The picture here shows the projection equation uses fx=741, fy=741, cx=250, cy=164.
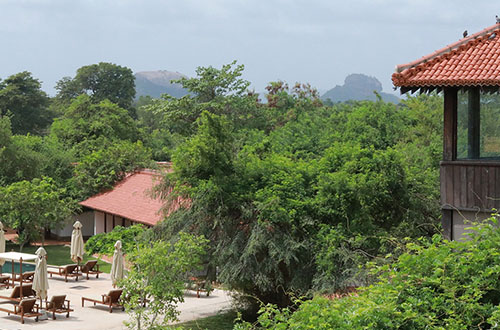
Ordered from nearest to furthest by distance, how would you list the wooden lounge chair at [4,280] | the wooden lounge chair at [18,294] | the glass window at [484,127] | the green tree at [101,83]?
the glass window at [484,127] < the wooden lounge chair at [18,294] < the wooden lounge chair at [4,280] < the green tree at [101,83]

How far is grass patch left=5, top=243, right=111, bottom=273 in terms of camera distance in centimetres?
3184

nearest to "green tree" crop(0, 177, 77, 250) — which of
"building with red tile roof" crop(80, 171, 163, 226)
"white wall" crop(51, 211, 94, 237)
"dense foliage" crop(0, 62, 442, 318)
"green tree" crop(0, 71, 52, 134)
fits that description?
"building with red tile roof" crop(80, 171, 163, 226)

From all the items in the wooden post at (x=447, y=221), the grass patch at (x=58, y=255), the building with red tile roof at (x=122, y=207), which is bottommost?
the grass patch at (x=58, y=255)

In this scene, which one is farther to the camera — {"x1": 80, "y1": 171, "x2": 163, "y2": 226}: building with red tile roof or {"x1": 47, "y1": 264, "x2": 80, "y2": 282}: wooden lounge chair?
{"x1": 80, "y1": 171, "x2": 163, "y2": 226}: building with red tile roof

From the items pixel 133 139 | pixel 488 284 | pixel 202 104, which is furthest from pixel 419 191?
pixel 133 139

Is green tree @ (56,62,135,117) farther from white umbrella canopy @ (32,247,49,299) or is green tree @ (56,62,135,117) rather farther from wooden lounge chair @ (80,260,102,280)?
white umbrella canopy @ (32,247,49,299)

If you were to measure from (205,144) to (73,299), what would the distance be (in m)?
7.72

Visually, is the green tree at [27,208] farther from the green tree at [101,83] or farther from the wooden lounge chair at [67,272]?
the green tree at [101,83]

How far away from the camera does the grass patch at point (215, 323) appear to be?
846 inches

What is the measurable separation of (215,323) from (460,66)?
35.4 ft

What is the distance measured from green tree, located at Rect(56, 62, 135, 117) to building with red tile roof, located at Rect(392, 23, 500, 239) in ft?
283

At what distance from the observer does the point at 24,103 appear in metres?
68.0

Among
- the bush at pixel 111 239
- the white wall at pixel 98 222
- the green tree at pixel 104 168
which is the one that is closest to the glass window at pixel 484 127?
the bush at pixel 111 239

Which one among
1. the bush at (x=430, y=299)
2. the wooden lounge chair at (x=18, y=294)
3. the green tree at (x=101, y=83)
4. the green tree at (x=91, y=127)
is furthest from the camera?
the green tree at (x=101, y=83)
